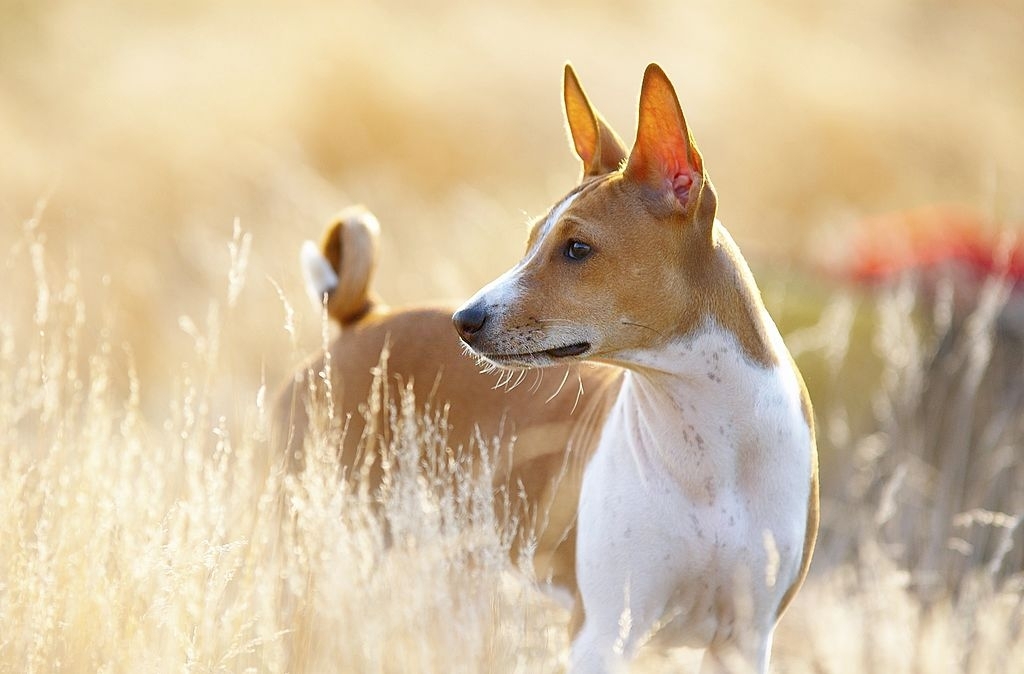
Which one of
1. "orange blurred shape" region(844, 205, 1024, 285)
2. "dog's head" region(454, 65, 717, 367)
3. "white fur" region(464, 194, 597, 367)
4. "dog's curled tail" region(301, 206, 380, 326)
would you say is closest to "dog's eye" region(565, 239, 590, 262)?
"dog's head" region(454, 65, 717, 367)

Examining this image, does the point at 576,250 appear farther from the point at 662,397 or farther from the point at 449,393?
the point at 449,393

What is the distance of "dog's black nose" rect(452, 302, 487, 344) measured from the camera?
3.03 metres

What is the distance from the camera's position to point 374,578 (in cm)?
319

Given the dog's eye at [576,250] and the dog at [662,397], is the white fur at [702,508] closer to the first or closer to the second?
the dog at [662,397]

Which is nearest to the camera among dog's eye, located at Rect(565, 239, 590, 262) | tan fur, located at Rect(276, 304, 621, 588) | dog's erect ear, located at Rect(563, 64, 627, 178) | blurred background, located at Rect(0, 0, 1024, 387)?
dog's eye, located at Rect(565, 239, 590, 262)

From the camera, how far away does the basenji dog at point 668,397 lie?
120 inches

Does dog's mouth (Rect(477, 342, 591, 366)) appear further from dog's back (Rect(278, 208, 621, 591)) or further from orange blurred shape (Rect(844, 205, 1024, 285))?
orange blurred shape (Rect(844, 205, 1024, 285))

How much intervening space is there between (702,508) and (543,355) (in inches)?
22.5

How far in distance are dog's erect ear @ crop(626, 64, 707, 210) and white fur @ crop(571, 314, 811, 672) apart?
38cm

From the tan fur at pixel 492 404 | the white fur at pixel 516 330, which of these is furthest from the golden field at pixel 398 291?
the white fur at pixel 516 330

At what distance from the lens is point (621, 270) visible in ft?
10.1

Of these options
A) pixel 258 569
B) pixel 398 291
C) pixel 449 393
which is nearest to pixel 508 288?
pixel 258 569

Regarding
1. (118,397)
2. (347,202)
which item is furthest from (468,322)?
(347,202)

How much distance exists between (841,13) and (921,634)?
12056 mm
